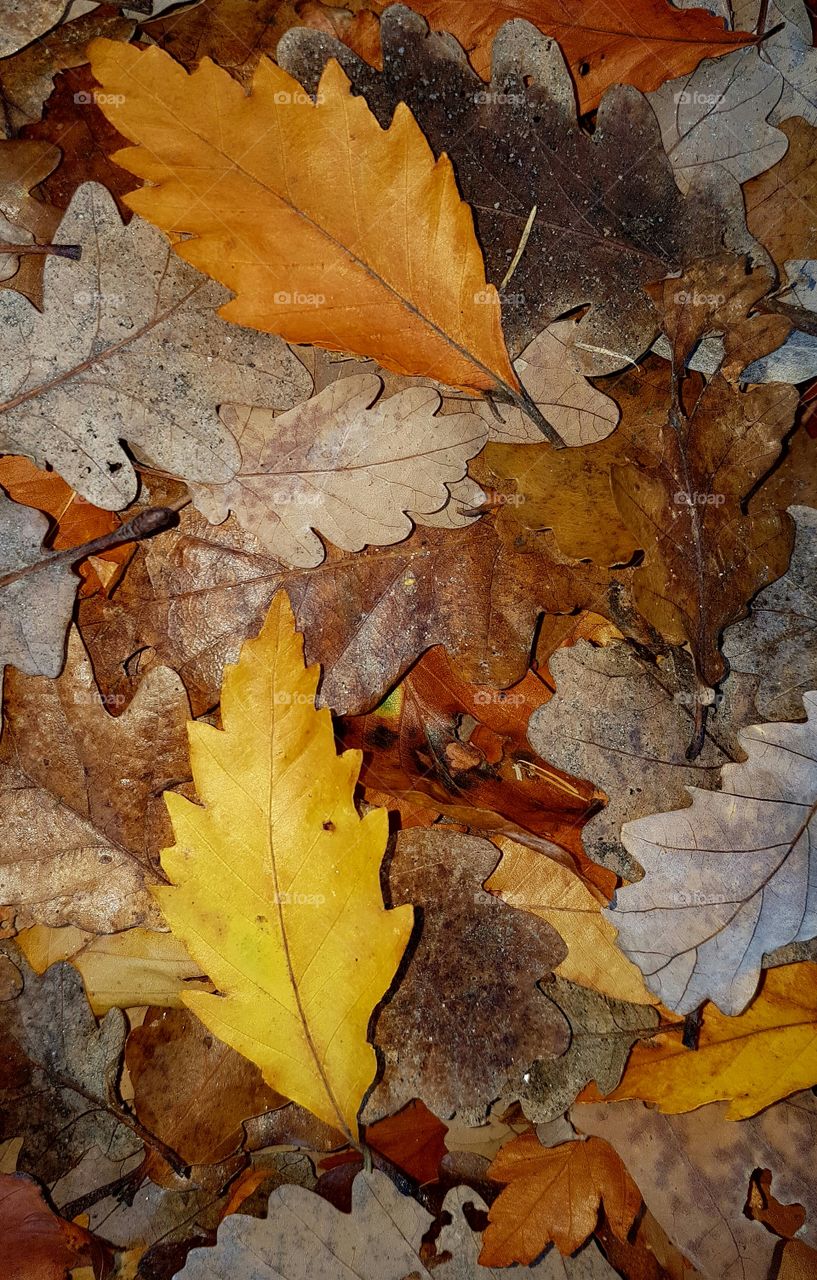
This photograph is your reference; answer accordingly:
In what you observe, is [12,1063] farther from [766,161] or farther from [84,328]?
[766,161]

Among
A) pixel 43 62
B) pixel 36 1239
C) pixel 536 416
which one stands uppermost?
pixel 43 62

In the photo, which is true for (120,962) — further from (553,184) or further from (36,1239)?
(553,184)

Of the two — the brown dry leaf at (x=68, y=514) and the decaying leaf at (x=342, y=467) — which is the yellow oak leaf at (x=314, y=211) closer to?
the decaying leaf at (x=342, y=467)

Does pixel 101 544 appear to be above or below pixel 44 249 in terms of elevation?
below

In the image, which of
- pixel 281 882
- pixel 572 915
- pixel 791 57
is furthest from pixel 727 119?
pixel 281 882

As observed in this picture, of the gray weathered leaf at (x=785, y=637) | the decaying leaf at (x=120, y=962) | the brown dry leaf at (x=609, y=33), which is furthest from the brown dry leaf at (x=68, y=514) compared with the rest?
the gray weathered leaf at (x=785, y=637)

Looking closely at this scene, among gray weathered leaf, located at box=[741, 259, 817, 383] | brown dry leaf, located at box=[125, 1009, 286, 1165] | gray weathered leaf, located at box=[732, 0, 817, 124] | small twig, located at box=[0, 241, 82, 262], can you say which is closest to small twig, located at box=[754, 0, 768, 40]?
gray weathered leaf, located at box=[732, 0, 817, 124]
